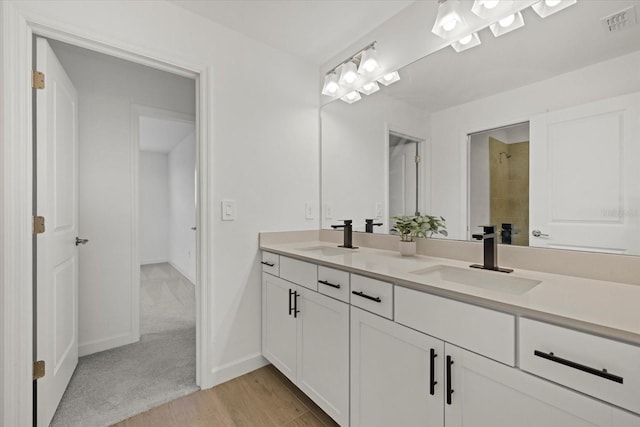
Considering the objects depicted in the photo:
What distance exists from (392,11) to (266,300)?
2039 millimetres

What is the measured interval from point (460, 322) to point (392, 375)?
1.29 feet

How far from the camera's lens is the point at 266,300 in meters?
2.01

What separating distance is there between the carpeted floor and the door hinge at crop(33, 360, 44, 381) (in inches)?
12.1

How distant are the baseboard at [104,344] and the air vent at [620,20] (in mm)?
3455

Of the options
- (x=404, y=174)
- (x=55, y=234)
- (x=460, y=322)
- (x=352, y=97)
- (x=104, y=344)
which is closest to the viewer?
(x=460, y=322)

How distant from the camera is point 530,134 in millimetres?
1273

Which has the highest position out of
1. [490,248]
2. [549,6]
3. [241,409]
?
[549,6]

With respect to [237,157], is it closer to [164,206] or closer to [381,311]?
[381,311]

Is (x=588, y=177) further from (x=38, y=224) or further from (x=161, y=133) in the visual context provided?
(x=161, y=133)

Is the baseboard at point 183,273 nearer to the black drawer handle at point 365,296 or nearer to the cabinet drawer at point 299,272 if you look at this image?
the cabinet drawer at point 299,272

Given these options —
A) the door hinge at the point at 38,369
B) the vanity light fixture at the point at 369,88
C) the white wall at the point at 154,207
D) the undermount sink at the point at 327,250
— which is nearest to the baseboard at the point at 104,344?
the door hinge at the point at 38,369

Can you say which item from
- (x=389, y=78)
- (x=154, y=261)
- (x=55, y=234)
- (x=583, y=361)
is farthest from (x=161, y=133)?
(x=583, y=361)

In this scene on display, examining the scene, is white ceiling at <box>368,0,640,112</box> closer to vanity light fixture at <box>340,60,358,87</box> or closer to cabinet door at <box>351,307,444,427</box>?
vanity light fixture at <box>340,60,358,87</box>

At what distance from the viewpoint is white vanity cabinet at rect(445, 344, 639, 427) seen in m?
0.71
